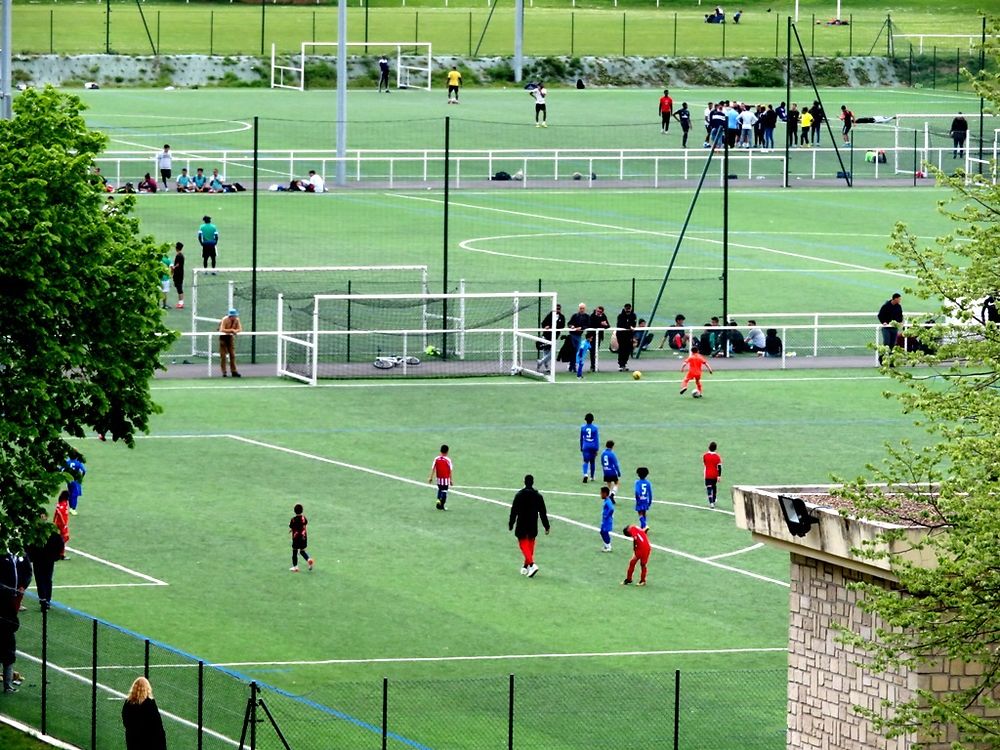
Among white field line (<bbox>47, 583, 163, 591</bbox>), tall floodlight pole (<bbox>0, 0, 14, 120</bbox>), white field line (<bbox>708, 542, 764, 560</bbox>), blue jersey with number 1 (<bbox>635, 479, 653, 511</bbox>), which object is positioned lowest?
white field line (<bbox>47, 583, 163, 591</bbox>)

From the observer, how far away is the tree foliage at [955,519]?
20688 millimetres

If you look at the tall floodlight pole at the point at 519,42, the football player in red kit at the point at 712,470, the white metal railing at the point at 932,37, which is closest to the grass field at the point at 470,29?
the white metal railing at the point at 932,37

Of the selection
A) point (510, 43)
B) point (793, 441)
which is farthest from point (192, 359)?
point (510, 43)

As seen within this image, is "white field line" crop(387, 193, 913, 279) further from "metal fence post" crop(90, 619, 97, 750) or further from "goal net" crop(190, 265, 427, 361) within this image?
"metal fence post" crop(90, 619, 97, 750)

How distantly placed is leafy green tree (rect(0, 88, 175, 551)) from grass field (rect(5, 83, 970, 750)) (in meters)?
2.39

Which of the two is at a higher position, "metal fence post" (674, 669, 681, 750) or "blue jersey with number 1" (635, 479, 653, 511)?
"blue jersey with number 1" (635, 479, 653, 511)

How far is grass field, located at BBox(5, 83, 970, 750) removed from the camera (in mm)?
28438

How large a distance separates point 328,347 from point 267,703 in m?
26.7

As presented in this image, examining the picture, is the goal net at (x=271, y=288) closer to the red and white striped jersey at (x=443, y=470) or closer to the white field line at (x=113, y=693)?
the red and white striped jersey at (x=443, y=470)

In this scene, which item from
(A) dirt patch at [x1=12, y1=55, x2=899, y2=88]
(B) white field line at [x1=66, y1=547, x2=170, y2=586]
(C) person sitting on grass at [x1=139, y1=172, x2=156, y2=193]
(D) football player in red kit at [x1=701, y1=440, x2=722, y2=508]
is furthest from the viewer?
(A) dirt patch at [x1=12, y1=55, x2=899, y2=88]

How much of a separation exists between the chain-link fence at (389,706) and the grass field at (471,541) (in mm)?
52

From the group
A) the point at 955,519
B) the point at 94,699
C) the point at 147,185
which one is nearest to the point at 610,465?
the point at 94,699

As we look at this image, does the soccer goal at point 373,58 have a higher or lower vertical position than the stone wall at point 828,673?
higher

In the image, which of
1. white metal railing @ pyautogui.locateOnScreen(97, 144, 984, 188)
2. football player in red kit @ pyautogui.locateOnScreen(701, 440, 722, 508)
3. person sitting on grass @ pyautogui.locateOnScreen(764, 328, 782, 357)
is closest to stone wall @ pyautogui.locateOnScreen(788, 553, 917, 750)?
football player in red kit @ pyautogui.locateOnScreen(701, 440, 722, 508)
